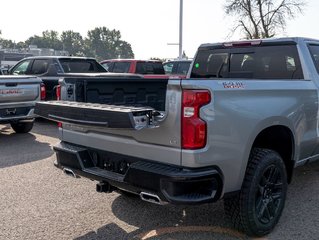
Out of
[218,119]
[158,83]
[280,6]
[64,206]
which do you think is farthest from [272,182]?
[280,6]

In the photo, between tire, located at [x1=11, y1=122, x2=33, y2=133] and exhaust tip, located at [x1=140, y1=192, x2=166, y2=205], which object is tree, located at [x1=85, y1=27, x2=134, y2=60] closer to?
tire, located at [x1=11, y1=122, x2=33, y2=133]

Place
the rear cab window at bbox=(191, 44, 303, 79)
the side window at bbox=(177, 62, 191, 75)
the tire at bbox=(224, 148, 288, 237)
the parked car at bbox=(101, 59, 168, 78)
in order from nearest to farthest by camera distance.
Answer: the tire at bbox=(224, 148, 288, 237) < the rear cab window at bbox=(191, 44, 303, 79) < the parked car at bbox=(101, 59, 168, 78) < the side window at bbox=(177, 62, 191, 75)

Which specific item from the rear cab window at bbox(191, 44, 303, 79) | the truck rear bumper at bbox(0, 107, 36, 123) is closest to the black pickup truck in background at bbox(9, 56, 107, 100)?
the truck rear bumper at bbox(0, 107, 36, 123)

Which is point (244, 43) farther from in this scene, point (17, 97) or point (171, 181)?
point (17, 97)

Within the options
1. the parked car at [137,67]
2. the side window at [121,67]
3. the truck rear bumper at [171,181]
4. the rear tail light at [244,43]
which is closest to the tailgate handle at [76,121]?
the truck rear bumper at [171,181]

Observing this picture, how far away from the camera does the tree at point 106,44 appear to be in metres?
152

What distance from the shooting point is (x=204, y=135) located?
312 centimetres

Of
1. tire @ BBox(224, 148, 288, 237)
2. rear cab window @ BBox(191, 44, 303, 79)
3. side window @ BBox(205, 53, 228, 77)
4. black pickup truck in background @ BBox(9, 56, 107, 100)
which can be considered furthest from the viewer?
black pickup truck in background @ BBox(9, 56, 107, 100)

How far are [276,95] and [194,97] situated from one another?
1171mm

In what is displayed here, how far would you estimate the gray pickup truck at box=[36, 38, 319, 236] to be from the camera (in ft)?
10.2

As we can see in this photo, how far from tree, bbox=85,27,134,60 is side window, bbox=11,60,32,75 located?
140 meters

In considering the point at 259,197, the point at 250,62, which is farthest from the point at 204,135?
the point at 250,62

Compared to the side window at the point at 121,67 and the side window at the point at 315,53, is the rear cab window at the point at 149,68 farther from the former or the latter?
the side window at the point at 315,53

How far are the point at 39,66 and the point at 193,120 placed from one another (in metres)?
9.13
